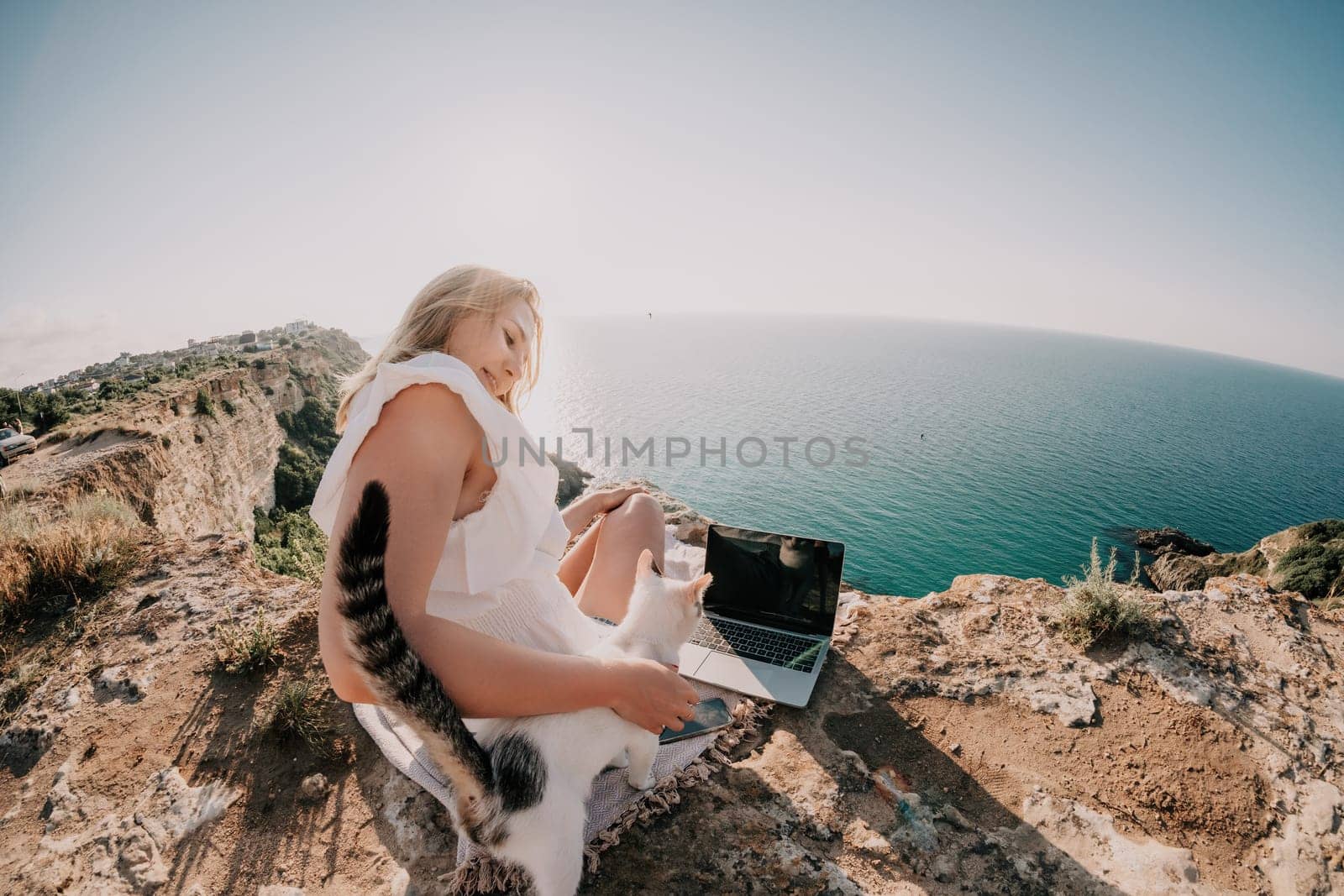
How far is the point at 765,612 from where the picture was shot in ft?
12.9

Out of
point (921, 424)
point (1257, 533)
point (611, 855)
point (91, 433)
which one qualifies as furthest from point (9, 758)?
point (921, 424)

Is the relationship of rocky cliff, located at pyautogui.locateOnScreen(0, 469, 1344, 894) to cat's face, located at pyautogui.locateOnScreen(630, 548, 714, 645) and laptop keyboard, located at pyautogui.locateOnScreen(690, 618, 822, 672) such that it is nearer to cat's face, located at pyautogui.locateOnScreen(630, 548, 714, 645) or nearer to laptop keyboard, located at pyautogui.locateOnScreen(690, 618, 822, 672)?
laptop keyboard, located at pyautogui.locateOnScreen(690, 618, 822, 672)

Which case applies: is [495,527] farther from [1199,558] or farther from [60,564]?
[1199,558]

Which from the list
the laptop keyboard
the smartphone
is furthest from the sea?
the laptop keyboard

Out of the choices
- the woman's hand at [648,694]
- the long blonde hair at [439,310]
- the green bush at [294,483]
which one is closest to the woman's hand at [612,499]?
the woman's hand at [648,694]

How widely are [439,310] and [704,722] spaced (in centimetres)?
256

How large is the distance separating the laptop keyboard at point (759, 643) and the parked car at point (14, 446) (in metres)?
23.1

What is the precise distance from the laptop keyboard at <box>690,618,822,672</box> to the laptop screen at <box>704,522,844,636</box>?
10cm

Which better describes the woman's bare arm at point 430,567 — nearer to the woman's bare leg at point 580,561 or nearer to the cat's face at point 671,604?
the cat's face at point 671,604

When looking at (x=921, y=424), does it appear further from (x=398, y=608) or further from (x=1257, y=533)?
(x=398, y=608)

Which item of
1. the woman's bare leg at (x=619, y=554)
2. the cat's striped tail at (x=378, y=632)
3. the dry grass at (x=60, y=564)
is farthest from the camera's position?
the dry grass at (x=60, y=564)

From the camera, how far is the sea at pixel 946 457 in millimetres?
31094

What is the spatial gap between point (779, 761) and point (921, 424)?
197 ft

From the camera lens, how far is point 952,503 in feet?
117
